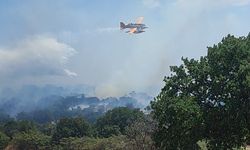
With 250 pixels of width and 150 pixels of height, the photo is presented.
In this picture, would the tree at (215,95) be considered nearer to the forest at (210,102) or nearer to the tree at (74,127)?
the forest at (210,102)

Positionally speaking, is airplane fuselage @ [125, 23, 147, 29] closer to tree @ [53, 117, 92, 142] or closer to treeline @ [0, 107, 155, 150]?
treeline @ [0, 107, 155, 150]

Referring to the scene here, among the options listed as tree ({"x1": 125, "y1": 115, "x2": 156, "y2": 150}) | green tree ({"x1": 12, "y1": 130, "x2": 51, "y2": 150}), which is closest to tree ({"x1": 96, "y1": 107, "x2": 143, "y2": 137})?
green tree ({"x1": 12, "y1": 130, "x2": 51, "y2": 150})

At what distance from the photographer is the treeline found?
61.0 m

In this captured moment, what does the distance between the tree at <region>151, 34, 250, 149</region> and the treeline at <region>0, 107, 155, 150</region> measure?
15888mm

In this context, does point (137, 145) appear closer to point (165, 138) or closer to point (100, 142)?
point (165, 138)

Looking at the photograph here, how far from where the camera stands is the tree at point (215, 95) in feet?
127

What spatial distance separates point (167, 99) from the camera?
4153cm

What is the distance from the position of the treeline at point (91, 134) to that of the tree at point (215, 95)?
15888 millimetres

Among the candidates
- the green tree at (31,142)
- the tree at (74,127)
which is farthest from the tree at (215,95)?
the tree at (74,127)

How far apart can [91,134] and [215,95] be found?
4384 inches

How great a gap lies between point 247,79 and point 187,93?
6156 millimetres

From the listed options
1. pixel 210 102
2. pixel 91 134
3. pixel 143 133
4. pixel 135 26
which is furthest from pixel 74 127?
pixel 210 102

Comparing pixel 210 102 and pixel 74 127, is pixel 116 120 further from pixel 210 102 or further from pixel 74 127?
pixel 210 102

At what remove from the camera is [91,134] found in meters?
149
